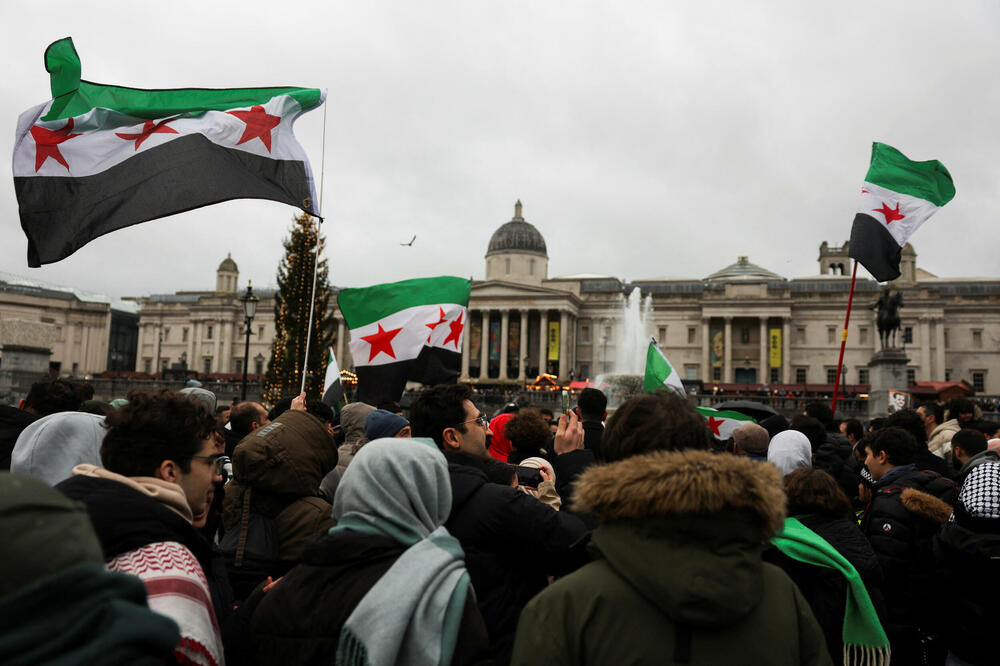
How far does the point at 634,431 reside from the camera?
9.57 feet

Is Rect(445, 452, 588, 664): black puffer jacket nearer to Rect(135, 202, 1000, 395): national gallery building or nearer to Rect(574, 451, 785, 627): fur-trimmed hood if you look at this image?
Rect(574, 451, 785, 627): fur-trimmed hood

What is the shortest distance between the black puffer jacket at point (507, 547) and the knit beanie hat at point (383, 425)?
1.99 m

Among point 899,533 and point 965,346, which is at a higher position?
point 965,346

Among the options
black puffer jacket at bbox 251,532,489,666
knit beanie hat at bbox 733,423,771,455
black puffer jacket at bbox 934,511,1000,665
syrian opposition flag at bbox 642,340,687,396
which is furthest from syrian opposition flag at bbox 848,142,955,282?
black puffer jacket at bbox 251,532,489,666

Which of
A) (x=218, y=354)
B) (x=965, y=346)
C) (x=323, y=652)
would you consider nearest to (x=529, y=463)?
(x=323, y=652)

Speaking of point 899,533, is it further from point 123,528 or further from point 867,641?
point 123,528

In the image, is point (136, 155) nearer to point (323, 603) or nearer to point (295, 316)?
point (323, 603)

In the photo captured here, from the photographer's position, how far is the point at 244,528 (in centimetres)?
374

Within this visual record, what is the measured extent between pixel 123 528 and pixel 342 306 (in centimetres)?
677

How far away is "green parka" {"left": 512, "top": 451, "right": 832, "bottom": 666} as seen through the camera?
7.20 ft

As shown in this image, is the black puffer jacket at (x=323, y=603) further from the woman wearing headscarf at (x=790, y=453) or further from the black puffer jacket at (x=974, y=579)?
the woman wearing headscarf at (x=790, y=453)

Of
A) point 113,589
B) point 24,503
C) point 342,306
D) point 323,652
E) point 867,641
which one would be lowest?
point 867,641

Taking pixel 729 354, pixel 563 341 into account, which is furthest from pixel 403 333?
pixel 729 354

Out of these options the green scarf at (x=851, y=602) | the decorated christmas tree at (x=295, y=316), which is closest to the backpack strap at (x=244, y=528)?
the green scarf at (x=851, y=602)
